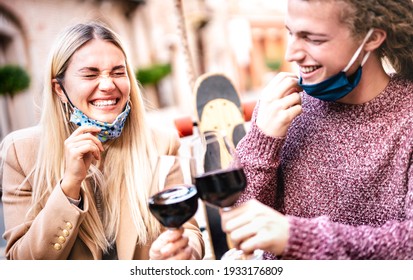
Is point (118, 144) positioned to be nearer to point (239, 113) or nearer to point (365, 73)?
point (239, 113)

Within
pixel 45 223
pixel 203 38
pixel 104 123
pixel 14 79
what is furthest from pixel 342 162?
pixel 203 38

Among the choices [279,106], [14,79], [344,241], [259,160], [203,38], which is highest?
[203,38]

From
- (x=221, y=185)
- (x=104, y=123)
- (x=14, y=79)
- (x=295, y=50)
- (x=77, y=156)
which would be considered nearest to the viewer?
(x=221, y=185)

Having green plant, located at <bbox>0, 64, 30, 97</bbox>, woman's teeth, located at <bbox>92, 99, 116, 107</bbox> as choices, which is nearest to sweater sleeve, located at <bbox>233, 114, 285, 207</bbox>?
woman's teeth, located at <bbox>92, 99, 116, 107</bbox>

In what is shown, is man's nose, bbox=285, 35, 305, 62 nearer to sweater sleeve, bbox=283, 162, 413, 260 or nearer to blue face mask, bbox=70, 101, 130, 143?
sweater sleeve, bbox=283, 162, 413, 260

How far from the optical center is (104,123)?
1.02 meters

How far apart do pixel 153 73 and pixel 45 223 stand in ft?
26.1

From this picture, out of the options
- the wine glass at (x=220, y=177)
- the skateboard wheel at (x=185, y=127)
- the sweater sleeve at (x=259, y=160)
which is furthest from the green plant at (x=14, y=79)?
the wine glass at (x=220, y=177)

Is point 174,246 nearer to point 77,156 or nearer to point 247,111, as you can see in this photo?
point 77,156

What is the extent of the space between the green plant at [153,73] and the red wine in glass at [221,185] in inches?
311

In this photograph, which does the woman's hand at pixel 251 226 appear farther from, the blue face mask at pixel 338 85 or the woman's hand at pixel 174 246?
the blue face mask at pixel 338 85

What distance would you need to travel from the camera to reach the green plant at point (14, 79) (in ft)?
7.04
